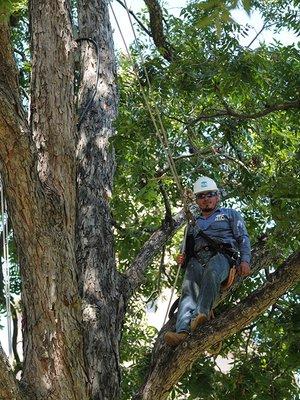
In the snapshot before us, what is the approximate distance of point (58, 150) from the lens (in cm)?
453

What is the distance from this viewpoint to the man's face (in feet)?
17.9

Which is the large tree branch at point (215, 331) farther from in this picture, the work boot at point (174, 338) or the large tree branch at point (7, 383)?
the large tree branch at point (7, 383)

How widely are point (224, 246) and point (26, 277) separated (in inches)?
64.1

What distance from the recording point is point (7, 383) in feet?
12.0

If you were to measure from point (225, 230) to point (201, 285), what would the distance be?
1.80 feet

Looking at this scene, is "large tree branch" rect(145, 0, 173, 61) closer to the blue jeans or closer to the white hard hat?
the white hard hat

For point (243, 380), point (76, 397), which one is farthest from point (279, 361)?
point (76, 397)

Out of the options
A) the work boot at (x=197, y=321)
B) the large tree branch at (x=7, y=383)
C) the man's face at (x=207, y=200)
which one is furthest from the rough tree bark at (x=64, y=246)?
the man's face at (x=207, y=200)

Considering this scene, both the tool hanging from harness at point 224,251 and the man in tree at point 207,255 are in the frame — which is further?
the tool hanging from harness at point 224,251

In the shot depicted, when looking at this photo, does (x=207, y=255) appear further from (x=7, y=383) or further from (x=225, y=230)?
(x=7, y=383)

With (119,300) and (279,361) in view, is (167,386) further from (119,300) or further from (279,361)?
(279,361)

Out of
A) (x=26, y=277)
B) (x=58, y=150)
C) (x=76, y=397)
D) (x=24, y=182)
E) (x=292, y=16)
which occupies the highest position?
(x=292, y=16)

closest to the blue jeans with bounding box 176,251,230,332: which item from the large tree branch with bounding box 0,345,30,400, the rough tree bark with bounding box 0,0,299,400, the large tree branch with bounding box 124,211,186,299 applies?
the rough tree bark with bounding box 0,0,299,400

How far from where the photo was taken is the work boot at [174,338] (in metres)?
4.52
